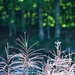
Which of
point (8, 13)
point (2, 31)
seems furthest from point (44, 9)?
point (2, 31)

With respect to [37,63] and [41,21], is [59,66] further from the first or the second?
[41,21]

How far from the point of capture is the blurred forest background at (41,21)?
48.3 ft

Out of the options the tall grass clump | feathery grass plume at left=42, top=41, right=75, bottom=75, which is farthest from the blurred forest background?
feathery grass plume at left=42, top=41, right=75, bottom=75

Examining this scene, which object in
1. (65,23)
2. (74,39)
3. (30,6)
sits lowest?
(74,39)

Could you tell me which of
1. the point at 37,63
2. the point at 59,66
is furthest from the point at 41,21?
the point at 59,66

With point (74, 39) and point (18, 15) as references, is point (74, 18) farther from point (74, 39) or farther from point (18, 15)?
point (18, 15)

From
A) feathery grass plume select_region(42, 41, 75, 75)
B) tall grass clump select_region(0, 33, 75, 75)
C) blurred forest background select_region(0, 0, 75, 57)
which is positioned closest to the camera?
feathery grass plume select_region(42, 41, 75, 75)

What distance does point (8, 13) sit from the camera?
16.1m

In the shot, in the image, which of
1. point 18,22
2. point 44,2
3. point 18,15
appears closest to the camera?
point 44,2

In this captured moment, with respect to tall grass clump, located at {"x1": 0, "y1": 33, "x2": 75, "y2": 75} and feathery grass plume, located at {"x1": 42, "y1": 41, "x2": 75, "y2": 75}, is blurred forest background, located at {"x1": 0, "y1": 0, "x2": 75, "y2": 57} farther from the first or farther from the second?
feathery grass plume, located at {"x1": 42, "y1": 41, "x2": 75, "y2": 75}

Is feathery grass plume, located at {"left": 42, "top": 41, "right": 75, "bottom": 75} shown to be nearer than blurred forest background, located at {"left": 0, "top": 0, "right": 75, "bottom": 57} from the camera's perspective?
Yes

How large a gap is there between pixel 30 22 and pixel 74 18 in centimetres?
550

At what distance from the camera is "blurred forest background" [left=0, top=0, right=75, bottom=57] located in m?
14.7

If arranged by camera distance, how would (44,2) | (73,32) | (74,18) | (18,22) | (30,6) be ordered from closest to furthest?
(30,6), (44,2), (18,22), (74,18), (73,32)
